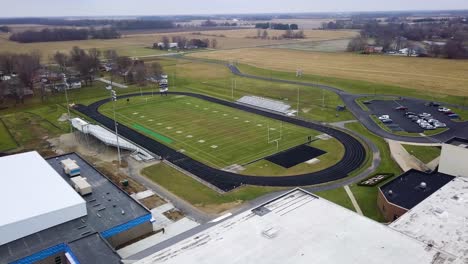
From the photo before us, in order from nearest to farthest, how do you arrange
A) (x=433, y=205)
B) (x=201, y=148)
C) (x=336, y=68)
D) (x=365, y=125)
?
(x=433, y=205)
(x=201, y=148)
(x=365, y=125)
(x=336, y=68)

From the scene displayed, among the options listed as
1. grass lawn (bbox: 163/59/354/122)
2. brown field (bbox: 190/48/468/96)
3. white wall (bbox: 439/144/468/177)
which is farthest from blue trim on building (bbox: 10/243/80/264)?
brown field (bbox: 190/48/468/96)

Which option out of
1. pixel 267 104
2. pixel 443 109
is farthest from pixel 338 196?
pixel 443 109

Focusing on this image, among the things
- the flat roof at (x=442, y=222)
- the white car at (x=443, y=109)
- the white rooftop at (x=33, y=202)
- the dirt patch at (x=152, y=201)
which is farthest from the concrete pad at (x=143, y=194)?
the white car at (x=443, y=109)

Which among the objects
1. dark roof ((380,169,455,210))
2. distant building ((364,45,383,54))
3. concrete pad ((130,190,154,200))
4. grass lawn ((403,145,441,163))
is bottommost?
concrete pad ((130,190,154,200))

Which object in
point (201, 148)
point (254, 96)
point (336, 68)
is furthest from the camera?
point (336, 68)

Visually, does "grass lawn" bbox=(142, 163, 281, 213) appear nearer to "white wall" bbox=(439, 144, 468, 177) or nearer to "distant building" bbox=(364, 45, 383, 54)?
"white wall" bbox=(439, 144, 468, 177)

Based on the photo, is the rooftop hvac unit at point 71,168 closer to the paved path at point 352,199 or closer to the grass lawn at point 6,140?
the grass lawn at point 6,140

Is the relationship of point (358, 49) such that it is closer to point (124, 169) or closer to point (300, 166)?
point (300, 166)

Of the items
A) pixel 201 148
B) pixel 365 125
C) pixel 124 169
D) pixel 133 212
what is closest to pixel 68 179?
pixel 124 169
